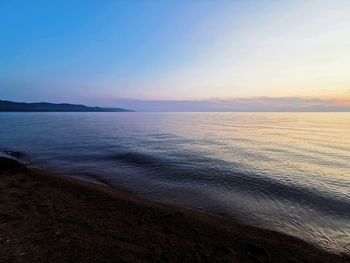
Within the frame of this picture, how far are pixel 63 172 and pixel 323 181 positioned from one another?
18.3 m

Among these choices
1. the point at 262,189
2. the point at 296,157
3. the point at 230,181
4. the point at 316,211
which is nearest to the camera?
the point at 316,211

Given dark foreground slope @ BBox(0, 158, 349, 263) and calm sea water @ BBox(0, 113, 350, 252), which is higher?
dark foreground slope @ BBox(0, 158, 349, 263)

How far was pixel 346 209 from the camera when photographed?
1116 centimetres

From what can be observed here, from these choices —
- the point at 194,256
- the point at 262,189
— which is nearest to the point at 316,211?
the point at 262,189

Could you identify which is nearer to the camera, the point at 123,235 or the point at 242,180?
the point at 123,235

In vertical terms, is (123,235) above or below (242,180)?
above

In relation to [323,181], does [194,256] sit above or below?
above

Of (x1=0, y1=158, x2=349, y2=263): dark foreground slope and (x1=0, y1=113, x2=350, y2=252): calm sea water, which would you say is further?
(x1=0, y1=113, x2=350, y2=252): calm sea water

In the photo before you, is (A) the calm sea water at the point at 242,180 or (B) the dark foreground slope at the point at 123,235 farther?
(A) the calm sea water at the point at 242,180

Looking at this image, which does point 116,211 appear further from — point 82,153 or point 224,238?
point 82,153

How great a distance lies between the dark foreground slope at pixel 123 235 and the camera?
231 inches

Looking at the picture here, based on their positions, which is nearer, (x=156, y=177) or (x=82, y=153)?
(x=156, y=177)

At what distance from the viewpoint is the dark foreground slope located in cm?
587

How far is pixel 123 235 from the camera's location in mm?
6848
